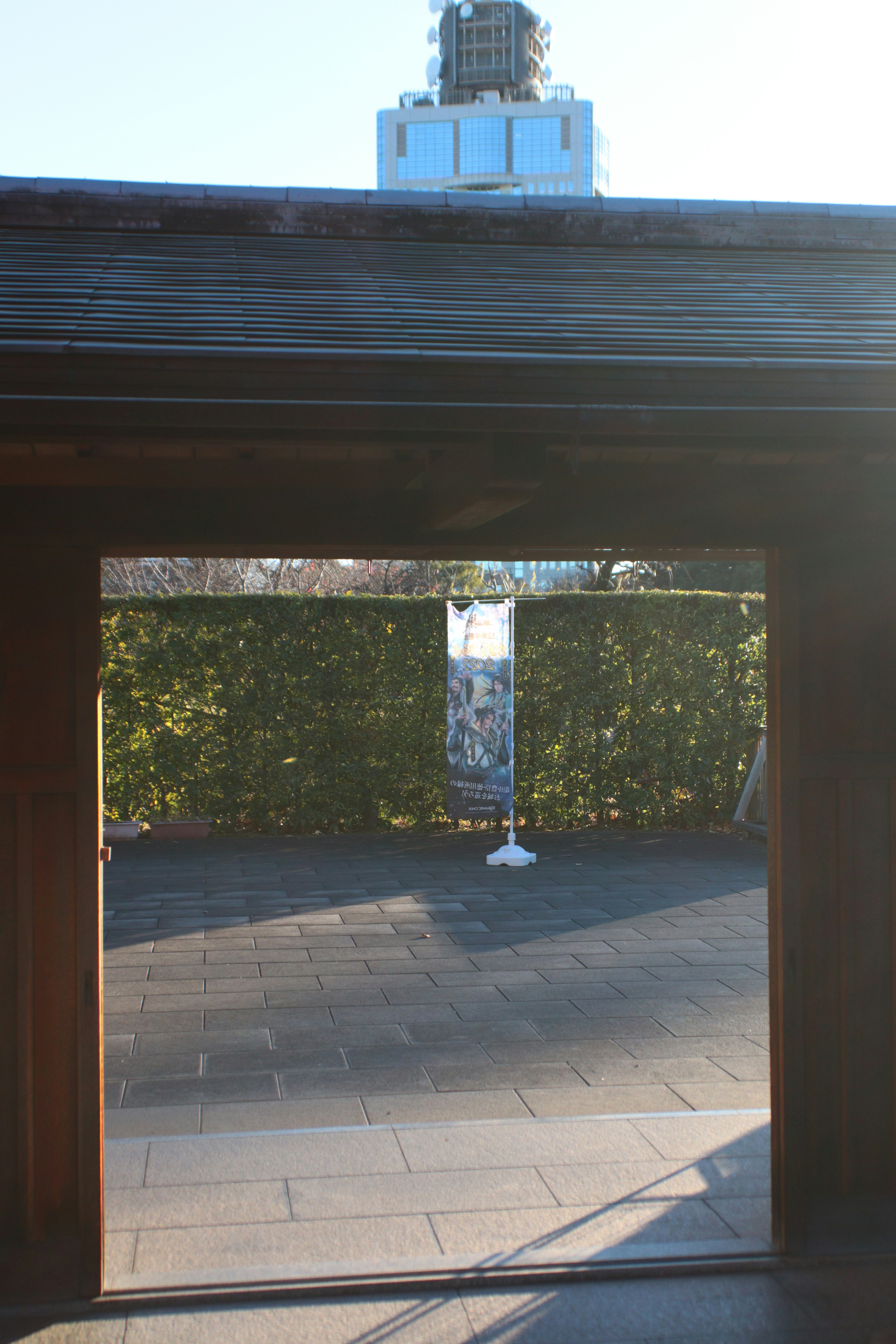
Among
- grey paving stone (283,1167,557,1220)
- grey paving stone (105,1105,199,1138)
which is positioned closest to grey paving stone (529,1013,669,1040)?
grey paving stone (283,1167,557,1220)

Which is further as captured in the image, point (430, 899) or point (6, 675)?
point (430, 899)

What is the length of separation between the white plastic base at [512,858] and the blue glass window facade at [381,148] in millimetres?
98421

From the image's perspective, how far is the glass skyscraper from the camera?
309 ft

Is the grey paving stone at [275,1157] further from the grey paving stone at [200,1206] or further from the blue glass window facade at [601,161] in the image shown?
the blue glass window facade at [601,161]

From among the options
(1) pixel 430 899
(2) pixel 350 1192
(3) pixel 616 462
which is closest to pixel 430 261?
(3) pixel 616 462

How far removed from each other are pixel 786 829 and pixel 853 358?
142 centimetres

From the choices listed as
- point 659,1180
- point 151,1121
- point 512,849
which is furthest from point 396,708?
point 659,1180

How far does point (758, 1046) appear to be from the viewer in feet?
16.0

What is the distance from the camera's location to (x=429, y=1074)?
14.9ft

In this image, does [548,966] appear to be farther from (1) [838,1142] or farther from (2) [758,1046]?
(1) [838,1142]

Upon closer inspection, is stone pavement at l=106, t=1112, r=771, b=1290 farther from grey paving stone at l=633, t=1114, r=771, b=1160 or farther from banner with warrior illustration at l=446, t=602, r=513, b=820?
banner with warrior illustration at l=446, t=602, r=513, b=820

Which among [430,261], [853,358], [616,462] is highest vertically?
[430,261]

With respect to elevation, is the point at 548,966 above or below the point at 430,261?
below

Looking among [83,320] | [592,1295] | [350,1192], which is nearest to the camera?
[83,320]
